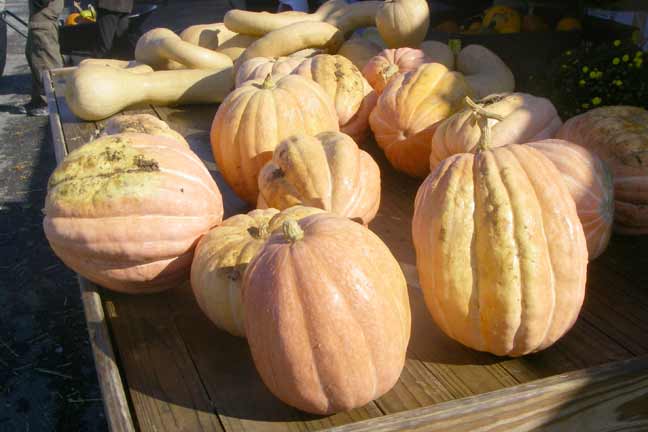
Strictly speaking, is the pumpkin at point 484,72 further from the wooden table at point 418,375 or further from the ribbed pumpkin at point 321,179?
the wooden table at point 418,375

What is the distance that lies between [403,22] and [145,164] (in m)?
2.16

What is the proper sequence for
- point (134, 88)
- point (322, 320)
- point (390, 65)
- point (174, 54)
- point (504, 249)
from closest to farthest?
point (322, 320), point (504, 249), point (390, 65), point (134, 88), point (174, 54)

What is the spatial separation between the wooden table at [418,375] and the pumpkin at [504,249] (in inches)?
5.0

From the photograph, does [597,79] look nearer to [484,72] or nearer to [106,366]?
[484,72]

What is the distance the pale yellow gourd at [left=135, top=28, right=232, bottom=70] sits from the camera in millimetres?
3885

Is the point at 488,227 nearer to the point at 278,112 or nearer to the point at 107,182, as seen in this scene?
the point at 107,182

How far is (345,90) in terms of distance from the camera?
2719mm

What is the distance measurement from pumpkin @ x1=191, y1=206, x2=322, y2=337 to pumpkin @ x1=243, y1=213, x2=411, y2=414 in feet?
0.69

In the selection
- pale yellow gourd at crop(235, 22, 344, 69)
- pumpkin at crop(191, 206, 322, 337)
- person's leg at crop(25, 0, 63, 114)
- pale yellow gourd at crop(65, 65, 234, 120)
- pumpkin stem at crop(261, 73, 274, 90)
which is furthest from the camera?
person's leg at crop(25, 0, 63, 114)

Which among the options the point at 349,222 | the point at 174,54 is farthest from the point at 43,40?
the point at 349,222

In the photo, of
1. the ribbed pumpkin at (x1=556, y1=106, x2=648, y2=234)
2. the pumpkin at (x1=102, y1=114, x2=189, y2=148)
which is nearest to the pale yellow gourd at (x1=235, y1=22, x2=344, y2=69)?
the pumpkin at (x1=102, y1=114, x2=189, y2=148)

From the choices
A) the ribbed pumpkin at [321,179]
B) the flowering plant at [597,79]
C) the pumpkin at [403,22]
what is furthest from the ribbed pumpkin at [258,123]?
the flowering plant at [597,79]

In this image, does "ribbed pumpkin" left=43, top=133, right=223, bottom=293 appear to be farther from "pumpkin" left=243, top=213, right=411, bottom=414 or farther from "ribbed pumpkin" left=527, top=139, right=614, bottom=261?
"ribbed pumpkin" left=527, top=139, right=614, bottom=261

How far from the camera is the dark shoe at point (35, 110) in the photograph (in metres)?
7.18
